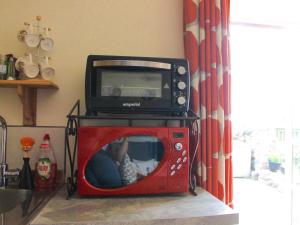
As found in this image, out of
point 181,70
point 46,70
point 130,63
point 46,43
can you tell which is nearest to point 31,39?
point 46,43

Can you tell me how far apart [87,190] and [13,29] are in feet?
3.05

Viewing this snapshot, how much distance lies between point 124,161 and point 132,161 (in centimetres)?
3

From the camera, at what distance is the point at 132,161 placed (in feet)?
3.43

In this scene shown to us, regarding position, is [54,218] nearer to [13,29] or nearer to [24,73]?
[24,73]

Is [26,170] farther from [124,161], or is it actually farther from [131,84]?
[131,84]

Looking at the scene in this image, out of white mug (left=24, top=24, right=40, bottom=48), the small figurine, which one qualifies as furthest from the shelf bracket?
white mug (left=24, top=24, right=40, bottom=48)

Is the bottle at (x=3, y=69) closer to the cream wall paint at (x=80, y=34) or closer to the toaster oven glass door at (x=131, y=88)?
the cream wall paint at (x=80, y=34)

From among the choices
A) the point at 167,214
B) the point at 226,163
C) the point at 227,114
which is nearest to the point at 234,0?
the point at 227,114

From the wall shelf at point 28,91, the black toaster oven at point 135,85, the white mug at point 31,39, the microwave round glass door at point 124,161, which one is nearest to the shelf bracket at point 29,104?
the wall shelf at point 28,91

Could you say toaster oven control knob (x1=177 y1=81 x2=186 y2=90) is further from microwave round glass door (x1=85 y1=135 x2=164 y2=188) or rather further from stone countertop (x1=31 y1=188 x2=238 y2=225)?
stone countertop (x1=31 y1=188 x2=238 y2=225)

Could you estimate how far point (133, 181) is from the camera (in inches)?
40.6

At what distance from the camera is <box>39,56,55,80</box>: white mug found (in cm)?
121

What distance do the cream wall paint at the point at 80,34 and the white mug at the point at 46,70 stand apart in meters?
0.09

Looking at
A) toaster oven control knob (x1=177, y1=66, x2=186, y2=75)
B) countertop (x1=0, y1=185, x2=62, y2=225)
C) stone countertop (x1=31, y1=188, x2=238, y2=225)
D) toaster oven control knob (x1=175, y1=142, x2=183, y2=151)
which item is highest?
toaster oven control knob (x1=177, y1=66, x2=186, y2=75)
